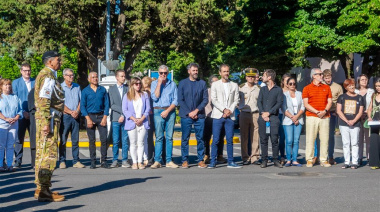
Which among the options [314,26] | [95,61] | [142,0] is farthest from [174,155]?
[314,26]

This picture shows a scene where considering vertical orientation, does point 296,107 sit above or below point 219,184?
above

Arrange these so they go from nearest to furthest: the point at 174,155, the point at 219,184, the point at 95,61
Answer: the point at 219,184 < the point at 174,155 < the point at 95,61

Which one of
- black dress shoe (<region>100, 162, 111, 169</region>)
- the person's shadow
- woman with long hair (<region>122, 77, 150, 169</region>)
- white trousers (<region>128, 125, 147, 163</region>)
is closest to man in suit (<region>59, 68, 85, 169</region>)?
black dress shoe (<region>100, 162, 111, 169</region>)

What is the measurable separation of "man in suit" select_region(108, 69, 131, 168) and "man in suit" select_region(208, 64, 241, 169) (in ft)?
5.83

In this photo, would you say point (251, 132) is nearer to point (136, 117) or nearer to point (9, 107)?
point (136, 117)

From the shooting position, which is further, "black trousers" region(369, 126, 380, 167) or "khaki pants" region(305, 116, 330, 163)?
"khaki pants" region(305, 116, 330, 163)

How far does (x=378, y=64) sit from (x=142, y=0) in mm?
12759

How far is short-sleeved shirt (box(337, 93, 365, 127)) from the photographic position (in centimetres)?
1314

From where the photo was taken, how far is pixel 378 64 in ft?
105

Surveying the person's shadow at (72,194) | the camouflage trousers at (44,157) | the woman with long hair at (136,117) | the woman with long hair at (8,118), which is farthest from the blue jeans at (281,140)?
the camouflage trousers at (44,157)

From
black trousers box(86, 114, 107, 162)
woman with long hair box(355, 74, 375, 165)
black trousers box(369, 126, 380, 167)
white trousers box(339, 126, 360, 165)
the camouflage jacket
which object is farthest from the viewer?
woman with long hair box(355, 74, 375, 165)

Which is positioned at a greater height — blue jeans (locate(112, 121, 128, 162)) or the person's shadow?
blue jeans (locate(112, 121, 128, 162))

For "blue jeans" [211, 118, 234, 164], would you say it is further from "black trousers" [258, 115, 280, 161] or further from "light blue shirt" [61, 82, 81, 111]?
"light blue shirt" [61, 82, 81, 111]

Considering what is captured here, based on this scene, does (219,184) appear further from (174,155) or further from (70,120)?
(174,155)
